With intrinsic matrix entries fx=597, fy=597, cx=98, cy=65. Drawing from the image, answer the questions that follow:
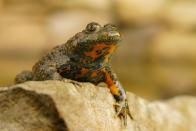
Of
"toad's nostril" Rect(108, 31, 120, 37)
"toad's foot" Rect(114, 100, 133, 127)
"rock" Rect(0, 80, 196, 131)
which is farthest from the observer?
"toad's foot" Rect(114, 100, 133, 127)

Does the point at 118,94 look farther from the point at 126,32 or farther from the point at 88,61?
the point at 126,32

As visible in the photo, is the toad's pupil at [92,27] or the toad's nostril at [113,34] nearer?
the toad's nostril at [113,34]

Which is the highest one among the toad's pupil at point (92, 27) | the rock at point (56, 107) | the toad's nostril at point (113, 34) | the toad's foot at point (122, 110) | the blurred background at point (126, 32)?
the toad's pupil at point (92, 27)

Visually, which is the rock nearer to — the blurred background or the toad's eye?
the toad's eye

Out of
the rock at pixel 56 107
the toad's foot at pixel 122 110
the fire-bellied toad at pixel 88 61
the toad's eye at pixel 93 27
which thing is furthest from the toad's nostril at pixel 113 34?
the toad's foot at pixel 122 110

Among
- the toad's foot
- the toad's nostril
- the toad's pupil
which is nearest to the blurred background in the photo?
the toad's foot

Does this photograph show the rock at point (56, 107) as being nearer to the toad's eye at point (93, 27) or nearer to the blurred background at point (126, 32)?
the toad's eye at point (93, 27)

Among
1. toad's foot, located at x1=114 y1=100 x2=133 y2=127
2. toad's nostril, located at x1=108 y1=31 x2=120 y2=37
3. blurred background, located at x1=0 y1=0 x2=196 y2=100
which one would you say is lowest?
blurred background, located at x1=0 y1=0 x2=196 y2=100
